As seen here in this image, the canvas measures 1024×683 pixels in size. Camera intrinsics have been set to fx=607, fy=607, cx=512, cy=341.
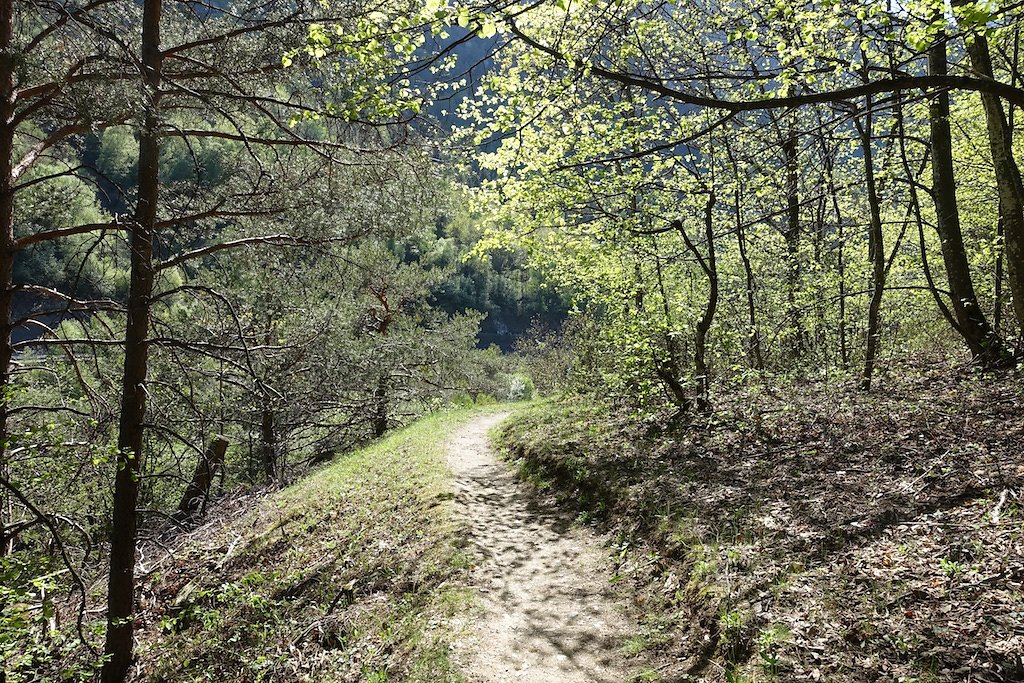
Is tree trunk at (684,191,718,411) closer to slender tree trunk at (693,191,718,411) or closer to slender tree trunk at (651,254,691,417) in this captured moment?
slender tree trunk at (693,191,718,411)

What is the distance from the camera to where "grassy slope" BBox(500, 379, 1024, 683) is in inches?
141

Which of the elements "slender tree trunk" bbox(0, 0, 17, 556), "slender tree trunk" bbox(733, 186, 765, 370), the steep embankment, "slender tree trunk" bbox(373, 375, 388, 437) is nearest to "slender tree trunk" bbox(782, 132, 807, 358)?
"slender tree trunk" bbox(733, 186, 765, 370)

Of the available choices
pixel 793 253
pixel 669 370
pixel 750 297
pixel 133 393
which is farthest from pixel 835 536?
pixel 793 253

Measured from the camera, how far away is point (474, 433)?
15180 millimetres

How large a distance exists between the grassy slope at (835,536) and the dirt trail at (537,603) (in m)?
0.35

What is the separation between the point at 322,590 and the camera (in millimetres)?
7453

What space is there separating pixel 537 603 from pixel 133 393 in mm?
4671

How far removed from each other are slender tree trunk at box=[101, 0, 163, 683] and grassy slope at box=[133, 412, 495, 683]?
1.75 feet

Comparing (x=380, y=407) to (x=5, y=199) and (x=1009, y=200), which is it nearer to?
(x=5, y=199)

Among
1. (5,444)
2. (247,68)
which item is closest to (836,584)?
(5,444)

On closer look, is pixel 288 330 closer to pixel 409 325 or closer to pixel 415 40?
pixel 409 325

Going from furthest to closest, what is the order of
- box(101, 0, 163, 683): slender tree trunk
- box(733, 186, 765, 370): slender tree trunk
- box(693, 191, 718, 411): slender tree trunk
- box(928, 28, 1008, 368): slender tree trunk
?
box(733, 186, 765, 370): slender tree trunk < box(693, 191, 718, 411): slender tree trunk < box(928, 28, 1008, 368): slender tree trunk < box(101, 0, 163, 683): slender tree trunk

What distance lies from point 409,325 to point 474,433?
674 centimetres

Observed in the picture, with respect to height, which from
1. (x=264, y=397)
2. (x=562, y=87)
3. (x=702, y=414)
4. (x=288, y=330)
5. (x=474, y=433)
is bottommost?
(x=474, y=433)
